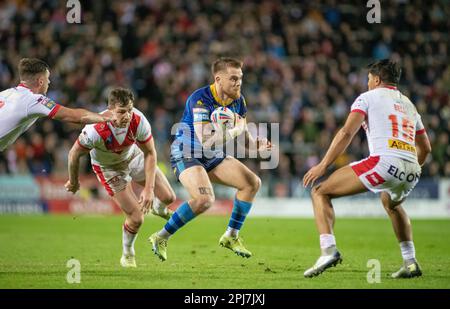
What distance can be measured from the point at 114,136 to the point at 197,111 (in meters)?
1.14

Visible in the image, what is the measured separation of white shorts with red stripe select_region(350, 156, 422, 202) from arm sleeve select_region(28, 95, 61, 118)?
356cm

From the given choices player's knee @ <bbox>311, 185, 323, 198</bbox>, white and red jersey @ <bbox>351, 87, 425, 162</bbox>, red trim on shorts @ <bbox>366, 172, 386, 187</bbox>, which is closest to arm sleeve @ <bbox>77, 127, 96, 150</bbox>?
player's knee @ <bbox>311, 185, 323, 198</bbox>

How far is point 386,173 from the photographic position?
8.16 metres

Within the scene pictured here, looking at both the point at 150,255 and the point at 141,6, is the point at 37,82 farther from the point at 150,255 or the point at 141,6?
the point at 141,6

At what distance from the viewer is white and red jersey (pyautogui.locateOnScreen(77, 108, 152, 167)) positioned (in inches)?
377

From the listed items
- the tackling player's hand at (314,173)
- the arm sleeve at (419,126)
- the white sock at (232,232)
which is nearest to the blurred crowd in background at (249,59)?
the white sock at (232,232)

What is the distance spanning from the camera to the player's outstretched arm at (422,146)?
8.91m

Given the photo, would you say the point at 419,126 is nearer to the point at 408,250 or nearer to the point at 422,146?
the point at 422,146

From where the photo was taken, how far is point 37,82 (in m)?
9.02

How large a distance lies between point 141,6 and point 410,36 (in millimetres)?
9487

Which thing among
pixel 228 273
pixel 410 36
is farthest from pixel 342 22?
pixel 228 273

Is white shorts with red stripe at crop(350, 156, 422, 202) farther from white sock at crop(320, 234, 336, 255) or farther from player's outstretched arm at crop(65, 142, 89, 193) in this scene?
player's outstretched arm at crop(65, 142, 89, 193)

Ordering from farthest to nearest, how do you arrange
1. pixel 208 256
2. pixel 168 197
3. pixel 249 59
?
pixel 249 59
pixel 208 256
pixel 168 197

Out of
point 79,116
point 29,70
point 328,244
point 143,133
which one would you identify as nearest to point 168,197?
point 143,133
